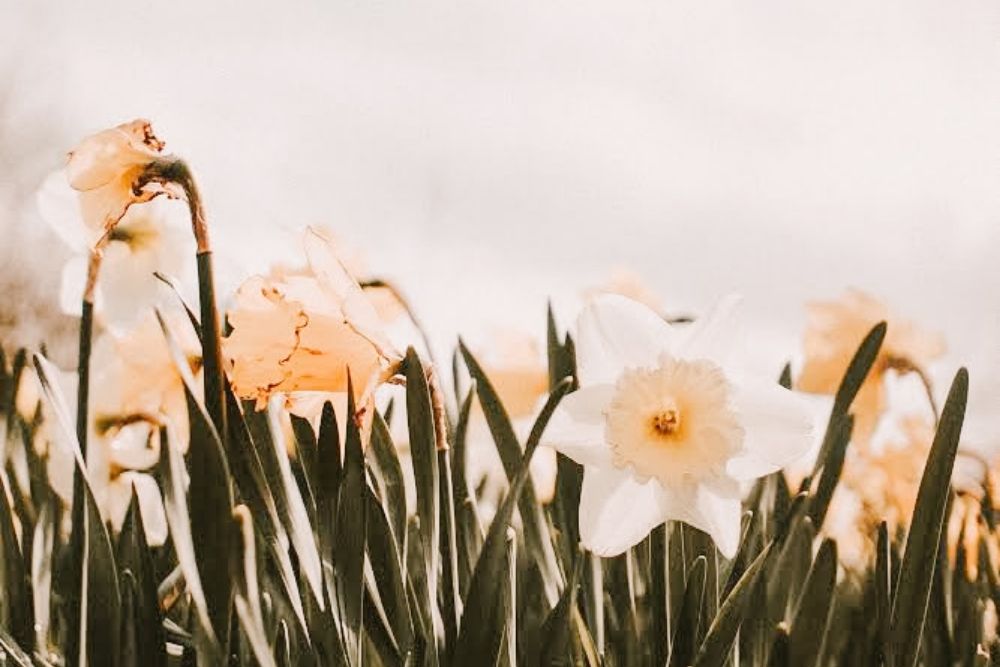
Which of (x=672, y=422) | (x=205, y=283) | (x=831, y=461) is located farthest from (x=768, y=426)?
(x=205, y=283)

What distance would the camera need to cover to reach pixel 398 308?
66cm

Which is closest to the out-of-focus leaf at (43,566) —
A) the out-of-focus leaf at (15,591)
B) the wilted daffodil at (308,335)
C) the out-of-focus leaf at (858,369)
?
the out-of-focus leaf at (15,591)

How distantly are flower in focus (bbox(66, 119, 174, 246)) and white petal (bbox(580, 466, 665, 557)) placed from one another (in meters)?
0.24

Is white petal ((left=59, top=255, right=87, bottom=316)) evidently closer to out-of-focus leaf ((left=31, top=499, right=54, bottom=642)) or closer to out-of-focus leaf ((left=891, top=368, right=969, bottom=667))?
out-of-focus leaf ((left=31, top=499, right=54, bottom=642))

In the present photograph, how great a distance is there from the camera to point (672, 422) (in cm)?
53

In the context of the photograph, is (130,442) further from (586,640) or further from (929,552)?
(929,552)

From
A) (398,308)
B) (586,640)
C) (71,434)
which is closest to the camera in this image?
(71,434)

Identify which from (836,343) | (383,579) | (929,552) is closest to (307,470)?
(383,579)

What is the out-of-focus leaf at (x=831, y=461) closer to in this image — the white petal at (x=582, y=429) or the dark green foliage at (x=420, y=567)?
the dark green foliage at (x=420, y=567)

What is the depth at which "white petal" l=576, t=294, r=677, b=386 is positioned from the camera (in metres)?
0.52

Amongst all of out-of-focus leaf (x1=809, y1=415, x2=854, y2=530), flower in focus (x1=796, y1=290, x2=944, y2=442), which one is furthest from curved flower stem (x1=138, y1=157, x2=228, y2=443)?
flower in focus (x1=796, y1=290, x2=944, y2=442)

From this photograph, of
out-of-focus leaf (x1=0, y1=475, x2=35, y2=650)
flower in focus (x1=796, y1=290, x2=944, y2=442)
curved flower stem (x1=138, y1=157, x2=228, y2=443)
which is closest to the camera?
curved flower stem (x1=138, y1=157, x2=228, y2=443)

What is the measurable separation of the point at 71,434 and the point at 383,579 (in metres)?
0.16

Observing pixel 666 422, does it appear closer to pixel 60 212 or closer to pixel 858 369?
pixel 858 369
